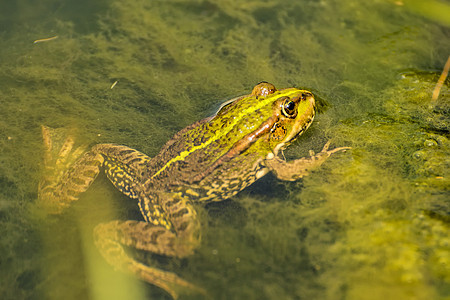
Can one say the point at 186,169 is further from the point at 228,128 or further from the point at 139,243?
the point at 139,243

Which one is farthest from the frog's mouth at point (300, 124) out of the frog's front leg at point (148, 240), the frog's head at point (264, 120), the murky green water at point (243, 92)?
the frog's front leg at point (148, 240)

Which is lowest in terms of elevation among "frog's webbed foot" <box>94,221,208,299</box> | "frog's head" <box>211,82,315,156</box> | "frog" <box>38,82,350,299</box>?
"frog's webbed foot" <box>94,221,208,299</box>

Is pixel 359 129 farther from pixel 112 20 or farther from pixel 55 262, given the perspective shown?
pixel 112 20

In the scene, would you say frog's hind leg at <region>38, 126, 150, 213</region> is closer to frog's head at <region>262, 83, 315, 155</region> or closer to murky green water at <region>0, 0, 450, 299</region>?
murky green water at <region>0, 0, 450, 299</region>

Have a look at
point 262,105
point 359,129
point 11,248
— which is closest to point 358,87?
point 359,129

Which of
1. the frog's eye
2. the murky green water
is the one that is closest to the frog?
the frog's eye

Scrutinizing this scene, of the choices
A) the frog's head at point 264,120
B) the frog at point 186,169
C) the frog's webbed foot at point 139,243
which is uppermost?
the frog's head at point 264,120

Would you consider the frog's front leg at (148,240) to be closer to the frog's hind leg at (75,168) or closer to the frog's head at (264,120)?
the frog's hind leg at (75,168)
